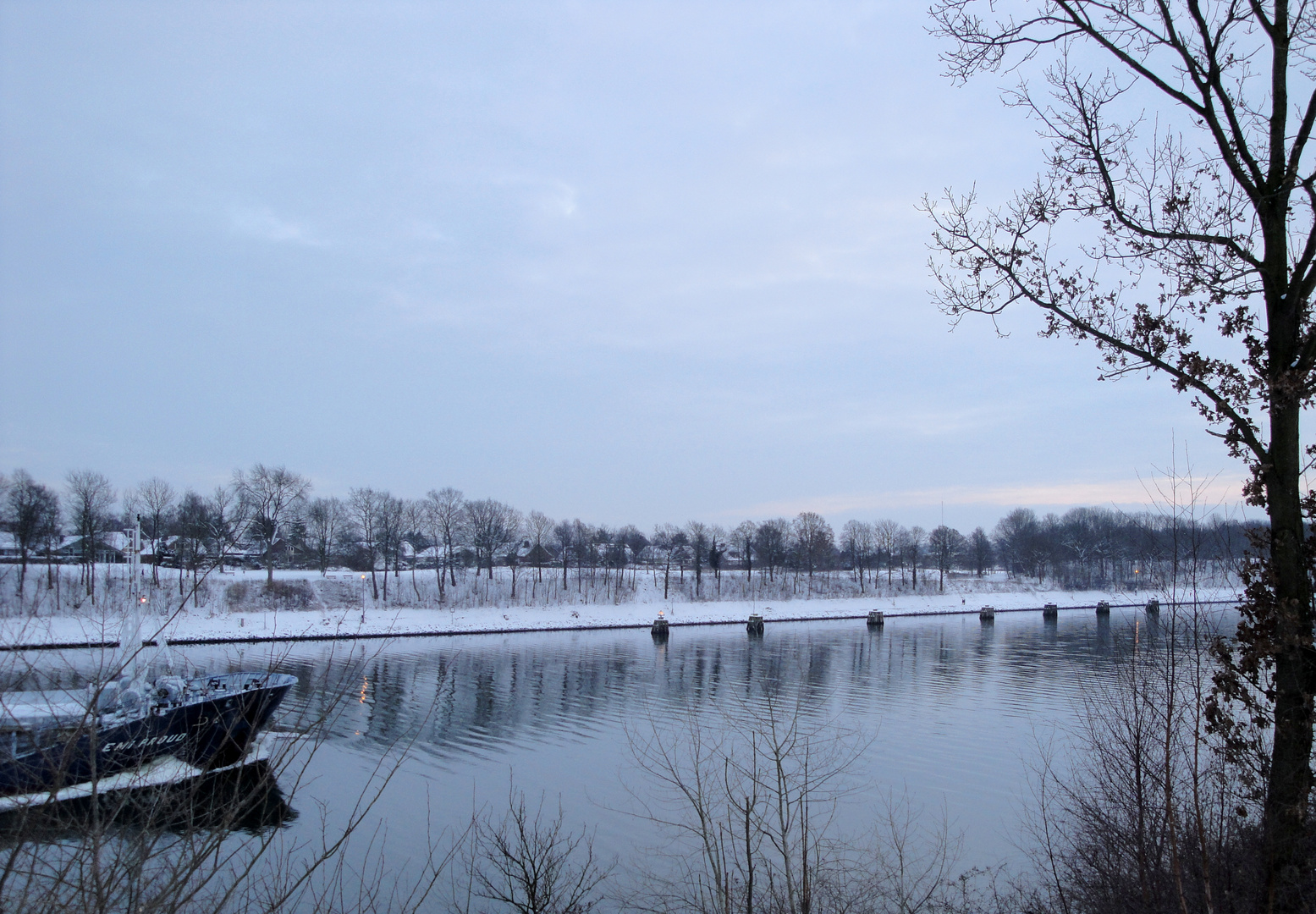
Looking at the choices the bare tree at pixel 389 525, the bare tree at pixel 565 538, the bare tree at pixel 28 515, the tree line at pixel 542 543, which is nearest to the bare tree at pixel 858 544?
the tree line at pixel 542 543

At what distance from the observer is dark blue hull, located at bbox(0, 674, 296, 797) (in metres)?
4.33

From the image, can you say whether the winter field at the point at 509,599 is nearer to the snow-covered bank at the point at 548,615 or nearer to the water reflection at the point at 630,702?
the snow-covered bank at the point at 548,615

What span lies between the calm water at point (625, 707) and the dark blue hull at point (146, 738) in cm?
66

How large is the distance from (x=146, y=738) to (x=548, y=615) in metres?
74.1

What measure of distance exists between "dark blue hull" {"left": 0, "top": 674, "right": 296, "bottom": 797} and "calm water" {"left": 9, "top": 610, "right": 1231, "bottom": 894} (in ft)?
2.15

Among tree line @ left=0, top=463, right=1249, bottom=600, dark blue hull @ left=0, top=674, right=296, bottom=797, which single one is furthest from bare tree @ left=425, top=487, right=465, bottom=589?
dark blue hull @ left=0, top=674, right=296, bottom=797

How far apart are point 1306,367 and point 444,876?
17151mm

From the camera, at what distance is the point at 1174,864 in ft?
20.1

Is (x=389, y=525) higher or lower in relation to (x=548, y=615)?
higher

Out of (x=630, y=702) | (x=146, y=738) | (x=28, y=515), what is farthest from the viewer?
(x=28, y=515)

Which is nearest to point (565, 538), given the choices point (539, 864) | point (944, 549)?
point (944, 549)

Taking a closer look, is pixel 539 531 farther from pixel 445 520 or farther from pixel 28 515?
pixel 28 515

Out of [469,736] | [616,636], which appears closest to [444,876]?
[469,736]

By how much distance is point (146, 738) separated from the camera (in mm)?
7918
